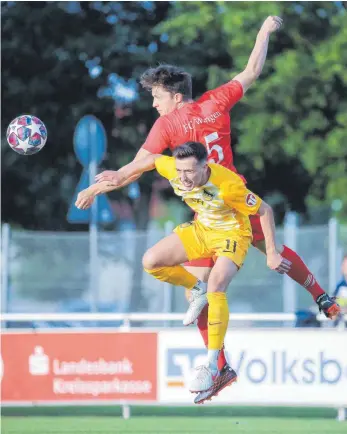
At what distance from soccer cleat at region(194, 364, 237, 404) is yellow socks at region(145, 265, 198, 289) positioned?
77 cm

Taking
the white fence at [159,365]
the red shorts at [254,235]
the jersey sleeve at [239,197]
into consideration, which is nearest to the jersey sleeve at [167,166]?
the jersey sleeve at [239,197]

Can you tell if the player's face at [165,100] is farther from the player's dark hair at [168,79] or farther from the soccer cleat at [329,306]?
the soccer cleat at [329,306]

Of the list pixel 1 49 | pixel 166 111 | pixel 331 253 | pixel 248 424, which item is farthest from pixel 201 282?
pixel 1 49

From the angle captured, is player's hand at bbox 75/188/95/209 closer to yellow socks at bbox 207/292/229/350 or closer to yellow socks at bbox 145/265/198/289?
yellow socks at bbox 145/265/198/289

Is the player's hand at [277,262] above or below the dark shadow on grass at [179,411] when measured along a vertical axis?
above

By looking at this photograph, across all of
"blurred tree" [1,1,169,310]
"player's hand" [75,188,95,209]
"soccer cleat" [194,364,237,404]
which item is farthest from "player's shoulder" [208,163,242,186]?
"blurred tree" [1,1,169,310]

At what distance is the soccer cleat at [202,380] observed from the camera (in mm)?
9430

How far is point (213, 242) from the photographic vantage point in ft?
32.0

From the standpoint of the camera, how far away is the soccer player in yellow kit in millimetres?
9211

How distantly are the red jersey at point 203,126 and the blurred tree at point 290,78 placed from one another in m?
10.7

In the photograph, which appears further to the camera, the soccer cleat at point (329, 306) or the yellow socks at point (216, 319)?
the soccer cleat at point (329, 306)

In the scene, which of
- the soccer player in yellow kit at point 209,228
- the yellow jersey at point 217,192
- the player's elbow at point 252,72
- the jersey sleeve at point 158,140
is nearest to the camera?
the soccer player in yellow kit at point 209,228

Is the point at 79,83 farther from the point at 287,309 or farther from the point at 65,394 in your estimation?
the point at 65,394

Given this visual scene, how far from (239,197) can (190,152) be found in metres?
0.54
